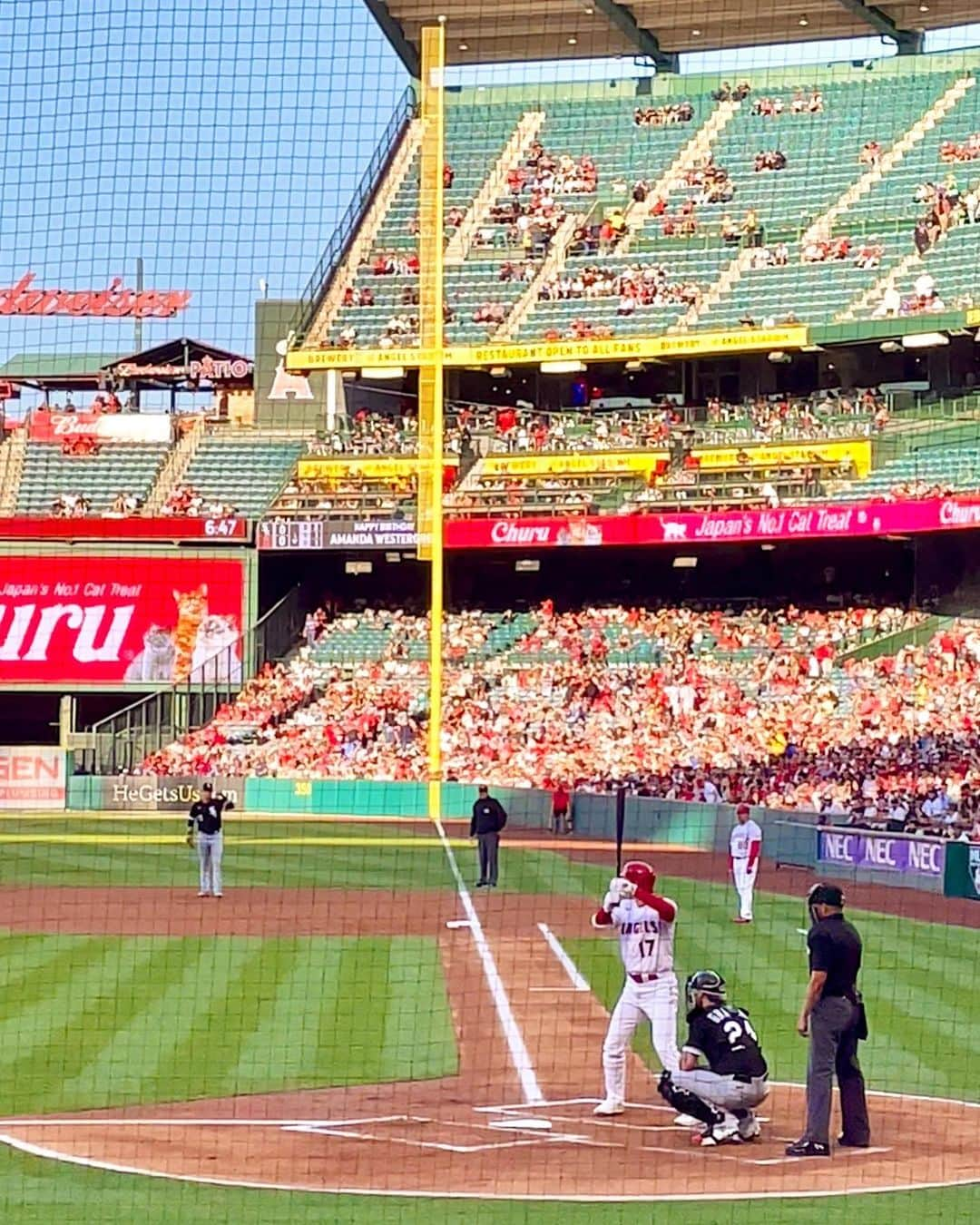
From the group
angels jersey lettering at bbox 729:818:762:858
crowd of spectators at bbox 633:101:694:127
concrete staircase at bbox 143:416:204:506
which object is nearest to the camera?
angels jersey lettering at bbox 729:818:762:858

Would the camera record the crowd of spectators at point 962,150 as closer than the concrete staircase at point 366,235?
Yes

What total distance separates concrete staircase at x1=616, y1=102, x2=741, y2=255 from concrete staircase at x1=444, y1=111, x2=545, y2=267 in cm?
305

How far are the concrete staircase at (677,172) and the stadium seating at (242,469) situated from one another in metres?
8.59

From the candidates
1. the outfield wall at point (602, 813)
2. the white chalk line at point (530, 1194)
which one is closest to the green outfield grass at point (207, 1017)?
the white chalk line at point (530, 1194)

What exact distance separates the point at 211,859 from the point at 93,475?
25130 millimetres

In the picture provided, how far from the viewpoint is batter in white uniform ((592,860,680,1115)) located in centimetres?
1183

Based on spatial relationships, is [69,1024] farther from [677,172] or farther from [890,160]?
[677,172]

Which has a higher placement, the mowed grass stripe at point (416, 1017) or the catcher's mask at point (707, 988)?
the catcher's mask at point (707, 988)

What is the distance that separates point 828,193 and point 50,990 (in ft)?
105

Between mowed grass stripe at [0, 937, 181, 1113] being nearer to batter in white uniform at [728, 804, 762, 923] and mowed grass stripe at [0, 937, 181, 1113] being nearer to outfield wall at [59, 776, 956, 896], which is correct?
batter in white uniform at [728, 804, 762, 923]

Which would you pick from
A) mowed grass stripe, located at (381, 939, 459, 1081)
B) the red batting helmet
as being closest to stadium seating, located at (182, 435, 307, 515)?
mowed grass stripe, located at (381, 939, 459, 1081)

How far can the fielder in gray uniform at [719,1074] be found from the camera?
11312 mm

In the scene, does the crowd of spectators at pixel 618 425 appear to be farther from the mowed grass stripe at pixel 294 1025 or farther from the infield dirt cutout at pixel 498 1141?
the infield dirt cutout at pixel 498 1141

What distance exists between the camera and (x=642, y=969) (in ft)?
39.1
